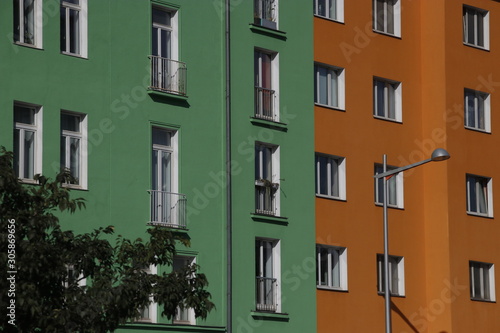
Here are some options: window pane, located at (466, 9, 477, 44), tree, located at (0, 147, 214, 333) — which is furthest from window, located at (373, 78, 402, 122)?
tree, located at (0, 147, 214, 333)

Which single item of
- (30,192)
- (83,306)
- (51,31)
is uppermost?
(51,31)

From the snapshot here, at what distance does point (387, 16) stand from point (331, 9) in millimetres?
2693

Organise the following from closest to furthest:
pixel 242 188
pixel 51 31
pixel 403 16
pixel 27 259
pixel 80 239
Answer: pixel 27 259
pixel 80 239
pixel 51 31
pixel 242 188
pixel 403 16

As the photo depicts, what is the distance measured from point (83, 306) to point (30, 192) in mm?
2710

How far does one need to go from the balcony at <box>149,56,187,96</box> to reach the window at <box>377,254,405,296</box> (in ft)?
31.7

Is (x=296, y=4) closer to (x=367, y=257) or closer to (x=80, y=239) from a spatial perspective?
(x=367, y=257)

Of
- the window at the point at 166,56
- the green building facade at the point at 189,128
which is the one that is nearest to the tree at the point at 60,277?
the green building facade at the point at 189,128

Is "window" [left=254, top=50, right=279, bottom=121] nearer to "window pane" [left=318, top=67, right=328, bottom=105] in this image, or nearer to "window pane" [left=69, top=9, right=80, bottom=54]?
"window pane" [left=318, top=67, right=328, bottom=105]

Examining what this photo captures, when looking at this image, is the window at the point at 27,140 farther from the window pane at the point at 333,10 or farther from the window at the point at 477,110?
the window at the point at 477,110

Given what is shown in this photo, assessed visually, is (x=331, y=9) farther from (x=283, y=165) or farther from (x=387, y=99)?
(x=283, y=165)

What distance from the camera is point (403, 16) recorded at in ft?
151

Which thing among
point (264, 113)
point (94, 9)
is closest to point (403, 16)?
point (264, 113)

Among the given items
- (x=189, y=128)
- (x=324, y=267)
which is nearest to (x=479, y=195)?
(x=324, y=267)

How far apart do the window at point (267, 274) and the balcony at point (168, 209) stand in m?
3.19
